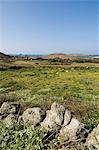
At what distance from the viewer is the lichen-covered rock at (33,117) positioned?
11.8 m

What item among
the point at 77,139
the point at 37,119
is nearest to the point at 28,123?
the point at 37,119

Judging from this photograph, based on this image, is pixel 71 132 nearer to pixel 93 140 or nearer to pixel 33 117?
pixel 93 140

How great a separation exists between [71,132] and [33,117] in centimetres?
→ 174

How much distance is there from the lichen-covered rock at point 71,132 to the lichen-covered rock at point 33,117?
1160mm

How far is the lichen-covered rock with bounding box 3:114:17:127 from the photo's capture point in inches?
447

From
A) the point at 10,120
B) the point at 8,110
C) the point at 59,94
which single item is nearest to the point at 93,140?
the point at 10,120

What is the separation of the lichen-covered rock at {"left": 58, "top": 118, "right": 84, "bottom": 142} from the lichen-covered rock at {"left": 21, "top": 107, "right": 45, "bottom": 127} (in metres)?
1.16

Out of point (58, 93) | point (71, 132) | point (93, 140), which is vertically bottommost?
point (58, 93)

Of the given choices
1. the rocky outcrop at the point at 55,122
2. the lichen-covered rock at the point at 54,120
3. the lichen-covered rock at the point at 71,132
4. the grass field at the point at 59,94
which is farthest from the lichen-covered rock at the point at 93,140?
the lichen-covered rock at the point at 54,120

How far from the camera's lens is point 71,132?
10898 millimetres

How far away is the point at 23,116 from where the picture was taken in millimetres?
12148

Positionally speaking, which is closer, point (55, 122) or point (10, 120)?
point (55, 122)

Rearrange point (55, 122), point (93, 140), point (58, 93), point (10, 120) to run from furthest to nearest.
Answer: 1. point (58, 93)
2. point (10, 120)
3. point (55, 122)
4. point (93, 140)

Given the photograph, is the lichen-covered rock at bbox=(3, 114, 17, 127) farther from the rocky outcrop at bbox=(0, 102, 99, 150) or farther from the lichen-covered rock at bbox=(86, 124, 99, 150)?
the lichen-covered rock at bbox=(86, 124, 99, 150)
